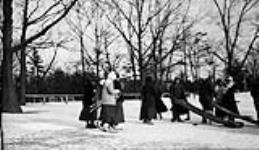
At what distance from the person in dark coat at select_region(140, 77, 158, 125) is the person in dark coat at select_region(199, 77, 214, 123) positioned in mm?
1818

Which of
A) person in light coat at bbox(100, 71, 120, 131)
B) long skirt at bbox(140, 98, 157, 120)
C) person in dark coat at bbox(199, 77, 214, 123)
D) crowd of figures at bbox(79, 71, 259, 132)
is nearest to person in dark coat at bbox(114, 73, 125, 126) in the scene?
crowd of figures at bbox(79, 71, 259, 132)

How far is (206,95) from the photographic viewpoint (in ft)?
49.9

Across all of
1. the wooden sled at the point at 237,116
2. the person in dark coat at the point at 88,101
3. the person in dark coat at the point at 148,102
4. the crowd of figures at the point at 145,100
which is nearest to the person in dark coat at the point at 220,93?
the crowd of figures at the point at 145,100

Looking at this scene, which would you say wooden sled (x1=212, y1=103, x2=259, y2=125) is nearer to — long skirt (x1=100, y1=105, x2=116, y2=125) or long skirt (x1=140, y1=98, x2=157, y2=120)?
long skirt (x1=140, y1=98, x2=157, y2=120)

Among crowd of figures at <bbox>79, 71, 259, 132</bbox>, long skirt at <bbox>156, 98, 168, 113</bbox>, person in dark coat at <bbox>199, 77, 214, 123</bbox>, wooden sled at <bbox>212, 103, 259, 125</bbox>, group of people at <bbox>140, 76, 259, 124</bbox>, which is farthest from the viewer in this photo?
long skirt at <bbox>156, 98, 168, 113</bbox>

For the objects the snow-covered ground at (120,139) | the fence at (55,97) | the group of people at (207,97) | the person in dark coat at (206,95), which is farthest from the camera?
the fence at (55,97)

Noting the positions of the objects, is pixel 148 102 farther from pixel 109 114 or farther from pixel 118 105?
pixel 109 114

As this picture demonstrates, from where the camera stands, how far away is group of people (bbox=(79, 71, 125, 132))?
39.1ft

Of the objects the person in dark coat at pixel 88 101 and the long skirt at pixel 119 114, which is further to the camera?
the person in dark coat at pixel 88 101

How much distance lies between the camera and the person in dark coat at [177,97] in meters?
15.9

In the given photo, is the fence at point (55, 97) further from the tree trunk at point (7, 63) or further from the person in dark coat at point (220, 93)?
the person in dark coat at point (220, 93)

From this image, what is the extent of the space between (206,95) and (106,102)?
4.79m

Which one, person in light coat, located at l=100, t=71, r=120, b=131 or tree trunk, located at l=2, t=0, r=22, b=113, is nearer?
person in light coat, located at l=100, t=71, r=120, b=131

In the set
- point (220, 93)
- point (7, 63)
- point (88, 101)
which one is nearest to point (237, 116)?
point (220, 93)
